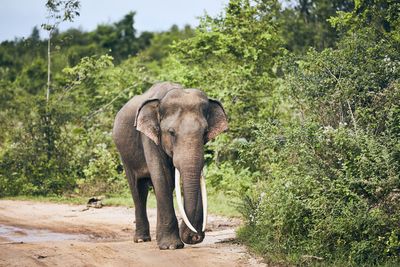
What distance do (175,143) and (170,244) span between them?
4.46 feet

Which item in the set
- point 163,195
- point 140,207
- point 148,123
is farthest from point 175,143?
point 140,207

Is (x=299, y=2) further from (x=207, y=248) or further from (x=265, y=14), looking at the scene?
(x=207, y=248)

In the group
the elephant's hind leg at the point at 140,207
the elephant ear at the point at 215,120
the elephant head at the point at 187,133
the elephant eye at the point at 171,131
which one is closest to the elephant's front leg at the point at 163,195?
the elephant head at the point at 187,133

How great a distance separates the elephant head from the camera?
9211 mm

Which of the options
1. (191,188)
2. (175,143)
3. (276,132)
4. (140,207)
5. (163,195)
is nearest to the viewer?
(191,188)

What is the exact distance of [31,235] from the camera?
11.5m

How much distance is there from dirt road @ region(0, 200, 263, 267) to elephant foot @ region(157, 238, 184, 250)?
0.14 meters

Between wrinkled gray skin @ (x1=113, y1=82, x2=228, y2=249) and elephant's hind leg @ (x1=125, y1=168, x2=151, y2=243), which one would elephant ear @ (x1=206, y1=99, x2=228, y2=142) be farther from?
elephant's hind leg @ (x1=125, y1=168, x2=151, y2=243)

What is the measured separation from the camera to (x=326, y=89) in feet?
33.8

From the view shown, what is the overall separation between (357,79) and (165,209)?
10.6 ft

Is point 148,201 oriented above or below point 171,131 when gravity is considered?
below

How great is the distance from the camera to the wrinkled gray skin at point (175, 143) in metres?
9.25

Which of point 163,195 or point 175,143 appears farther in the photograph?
point 163,195

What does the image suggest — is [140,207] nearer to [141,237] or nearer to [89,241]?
[141,237]
